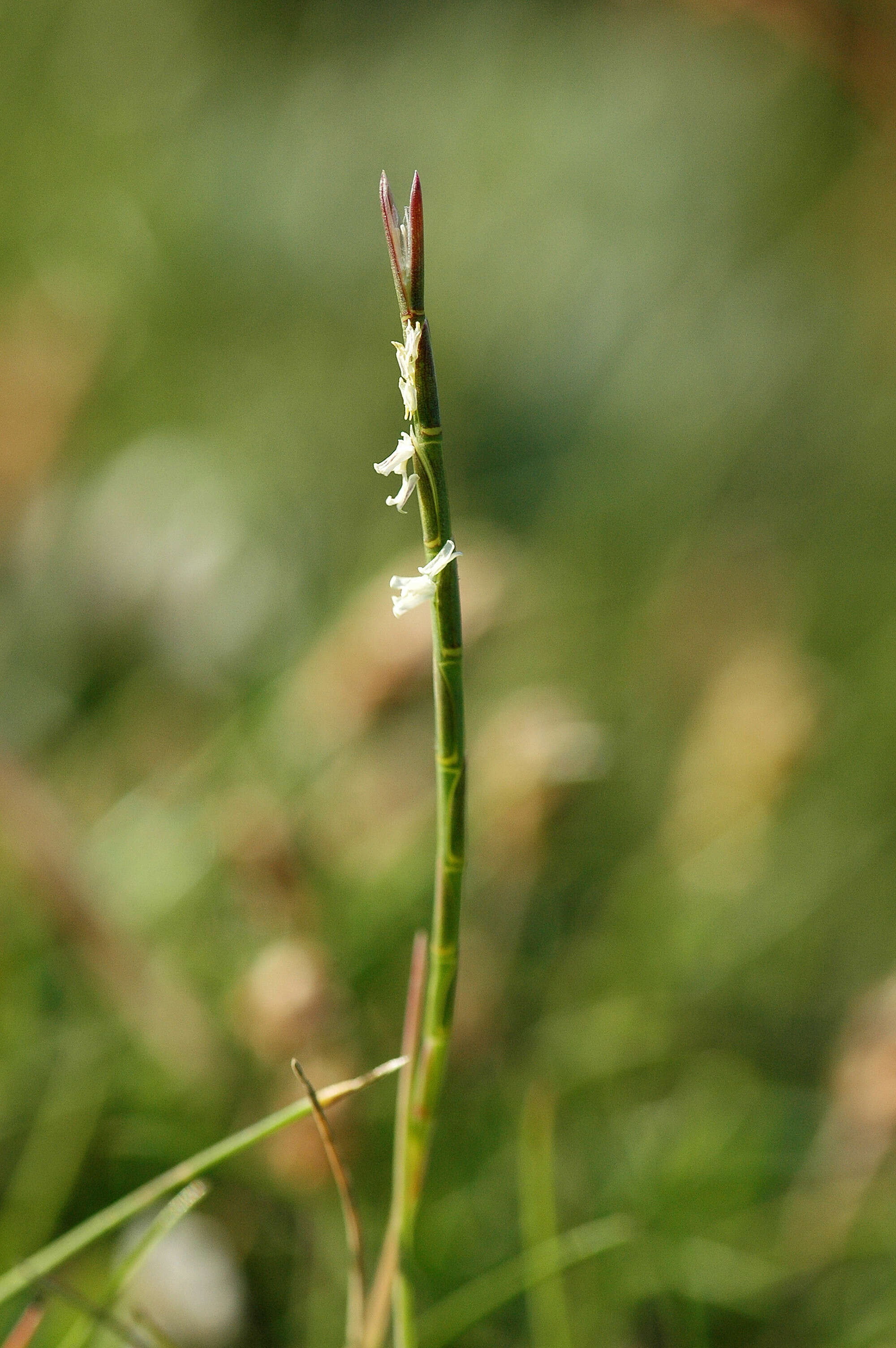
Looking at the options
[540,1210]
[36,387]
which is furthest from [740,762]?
[36,387]

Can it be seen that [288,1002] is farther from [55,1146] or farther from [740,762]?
[740,762]

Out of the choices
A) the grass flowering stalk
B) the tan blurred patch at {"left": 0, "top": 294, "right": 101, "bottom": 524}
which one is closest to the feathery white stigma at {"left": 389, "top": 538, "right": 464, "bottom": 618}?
the grass flowering stalk

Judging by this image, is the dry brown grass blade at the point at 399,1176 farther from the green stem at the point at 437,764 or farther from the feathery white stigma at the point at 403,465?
the feathery white stigma at the point at 403,465

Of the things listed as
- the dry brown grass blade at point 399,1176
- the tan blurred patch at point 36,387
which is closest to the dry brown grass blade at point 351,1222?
the dry brown grass blade at point 399,1176

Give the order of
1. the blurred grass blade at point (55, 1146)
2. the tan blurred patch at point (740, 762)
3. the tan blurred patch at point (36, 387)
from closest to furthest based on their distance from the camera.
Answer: the blurred grass blade at point (55, 1146) < the tan blurred patch at point (740, 762) < the tan blurred patch at point (36, 387)

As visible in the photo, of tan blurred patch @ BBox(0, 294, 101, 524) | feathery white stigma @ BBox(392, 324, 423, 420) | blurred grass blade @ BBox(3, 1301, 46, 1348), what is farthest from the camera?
tan blurred patch @ BBox(0, 294, 101, 524)

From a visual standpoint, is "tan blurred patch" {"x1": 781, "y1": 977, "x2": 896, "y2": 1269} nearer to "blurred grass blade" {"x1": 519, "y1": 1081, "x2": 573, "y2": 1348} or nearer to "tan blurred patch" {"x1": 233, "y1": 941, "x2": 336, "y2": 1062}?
"blurred grass blade" {"x1": 519, "y1": 1081, "x2": 573, "y2": 1348}

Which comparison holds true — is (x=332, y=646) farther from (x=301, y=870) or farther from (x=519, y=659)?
(x=519, y=659)
